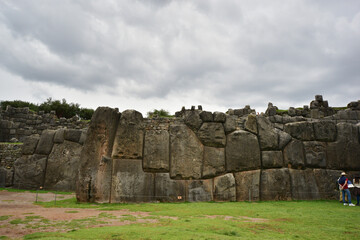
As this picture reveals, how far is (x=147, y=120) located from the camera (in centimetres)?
1045

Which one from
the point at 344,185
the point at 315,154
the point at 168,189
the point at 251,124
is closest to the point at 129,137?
the point at 168,189

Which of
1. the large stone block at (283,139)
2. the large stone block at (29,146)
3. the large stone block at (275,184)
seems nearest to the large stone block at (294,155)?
the large stone block at (283,139)

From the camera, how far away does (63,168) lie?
12.5m

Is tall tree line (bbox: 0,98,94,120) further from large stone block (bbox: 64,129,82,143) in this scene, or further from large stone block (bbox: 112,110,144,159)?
large stone block (bbox: 112,110,144,159)

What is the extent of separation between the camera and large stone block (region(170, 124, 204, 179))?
9898 millimetres

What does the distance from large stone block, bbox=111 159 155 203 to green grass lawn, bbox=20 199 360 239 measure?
0.87 meters

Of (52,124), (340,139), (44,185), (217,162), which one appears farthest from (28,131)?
(340,139)

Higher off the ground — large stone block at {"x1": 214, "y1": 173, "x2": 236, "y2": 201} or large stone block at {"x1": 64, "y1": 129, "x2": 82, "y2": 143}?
large stone block at {"x1": 64, "y1": 129, "x2": 82, "y2": 143}

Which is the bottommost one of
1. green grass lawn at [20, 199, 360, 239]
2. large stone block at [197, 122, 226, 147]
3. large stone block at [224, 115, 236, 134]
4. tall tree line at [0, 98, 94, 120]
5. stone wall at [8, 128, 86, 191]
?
green grass lawn at [20, 199, 360, 239]

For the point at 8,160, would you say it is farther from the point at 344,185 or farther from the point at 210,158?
the point at 344,185

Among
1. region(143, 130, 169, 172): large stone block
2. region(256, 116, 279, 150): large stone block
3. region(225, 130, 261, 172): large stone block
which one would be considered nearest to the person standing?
region(256, 116, 279, 150): large stone block

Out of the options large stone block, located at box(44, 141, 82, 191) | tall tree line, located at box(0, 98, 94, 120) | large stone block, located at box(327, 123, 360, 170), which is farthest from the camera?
tall tree line, located at box(0, 98, 94, 120)

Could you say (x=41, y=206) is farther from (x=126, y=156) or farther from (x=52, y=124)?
(x=52, y=124)

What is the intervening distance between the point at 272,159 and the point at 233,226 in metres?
5.60
